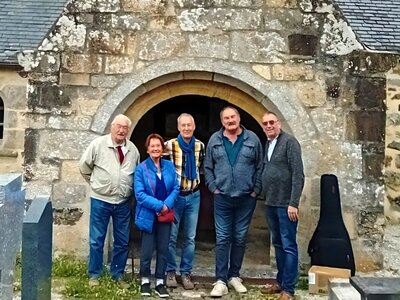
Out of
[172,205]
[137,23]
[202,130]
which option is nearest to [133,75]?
[137,23]

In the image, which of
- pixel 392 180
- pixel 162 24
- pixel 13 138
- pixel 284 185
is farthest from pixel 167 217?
pixel 392 180

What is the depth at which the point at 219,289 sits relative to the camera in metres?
5.67

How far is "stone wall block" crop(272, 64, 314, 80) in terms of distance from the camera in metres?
6.41

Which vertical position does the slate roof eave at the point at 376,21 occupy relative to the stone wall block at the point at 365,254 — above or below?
above

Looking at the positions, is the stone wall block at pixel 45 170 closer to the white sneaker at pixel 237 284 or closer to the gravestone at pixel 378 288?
the white sneaker at pixel 237 284

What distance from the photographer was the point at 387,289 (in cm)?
345

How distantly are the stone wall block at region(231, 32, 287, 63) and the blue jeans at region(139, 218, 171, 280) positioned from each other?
200cm

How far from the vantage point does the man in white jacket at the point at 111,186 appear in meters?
5.66

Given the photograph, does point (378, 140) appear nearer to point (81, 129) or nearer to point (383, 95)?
point (383, 95)

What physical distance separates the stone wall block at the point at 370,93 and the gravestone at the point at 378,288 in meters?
3.03

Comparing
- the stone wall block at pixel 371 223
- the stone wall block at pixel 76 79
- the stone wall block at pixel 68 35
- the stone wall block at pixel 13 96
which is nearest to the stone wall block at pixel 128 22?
the stone wall block at pixel 68 35

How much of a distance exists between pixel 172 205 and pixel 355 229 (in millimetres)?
2092

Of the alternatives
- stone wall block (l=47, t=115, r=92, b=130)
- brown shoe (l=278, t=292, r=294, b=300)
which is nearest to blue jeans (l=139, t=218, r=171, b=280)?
brown shoe (l=278, t=292, r=294, b=300)

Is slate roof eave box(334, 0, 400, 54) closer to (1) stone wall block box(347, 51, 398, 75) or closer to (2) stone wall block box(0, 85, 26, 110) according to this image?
(1) stone wall block box(347, 51, 398, 75)
